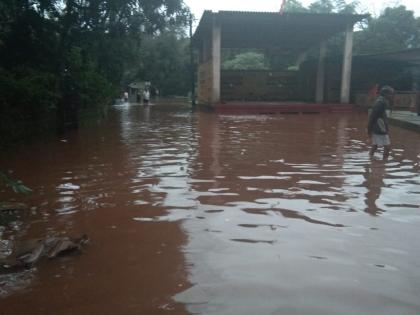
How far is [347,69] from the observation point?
2538 cm

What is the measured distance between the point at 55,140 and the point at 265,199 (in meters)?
8.58

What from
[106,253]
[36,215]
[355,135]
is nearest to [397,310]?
[106,253]

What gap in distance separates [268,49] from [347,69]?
821 centimetres

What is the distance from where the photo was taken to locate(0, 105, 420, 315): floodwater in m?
3.30

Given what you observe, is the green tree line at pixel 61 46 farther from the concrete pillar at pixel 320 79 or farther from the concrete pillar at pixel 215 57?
the concrete pillar at pixel 320 79

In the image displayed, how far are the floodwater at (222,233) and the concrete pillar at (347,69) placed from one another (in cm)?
1661

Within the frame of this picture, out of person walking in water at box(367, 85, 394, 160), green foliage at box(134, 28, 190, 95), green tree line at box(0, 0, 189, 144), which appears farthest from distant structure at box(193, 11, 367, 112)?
green foliage at box(134, 28, 190, 95)

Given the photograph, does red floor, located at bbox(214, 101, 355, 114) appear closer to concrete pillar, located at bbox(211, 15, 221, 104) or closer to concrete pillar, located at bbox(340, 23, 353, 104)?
concrete pillar, located at bbox(211, 15, 221, 104)

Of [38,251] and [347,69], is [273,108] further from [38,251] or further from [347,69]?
[38,251]

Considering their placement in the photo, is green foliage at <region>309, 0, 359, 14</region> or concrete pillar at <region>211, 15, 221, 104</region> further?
green foliage at <region>309, 0, 359, 14</region>

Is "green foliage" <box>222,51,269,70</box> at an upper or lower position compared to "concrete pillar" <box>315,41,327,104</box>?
upper

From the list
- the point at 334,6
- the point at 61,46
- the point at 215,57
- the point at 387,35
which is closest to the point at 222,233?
the point at 61,46

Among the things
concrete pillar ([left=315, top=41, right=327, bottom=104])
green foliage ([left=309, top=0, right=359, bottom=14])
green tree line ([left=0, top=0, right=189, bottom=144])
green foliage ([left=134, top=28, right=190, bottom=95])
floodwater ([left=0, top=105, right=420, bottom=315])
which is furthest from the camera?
green foliage ([left=134, top=28, right=190, bottom=95])

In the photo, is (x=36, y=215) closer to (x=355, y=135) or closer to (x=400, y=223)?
(x=400, y=223)
